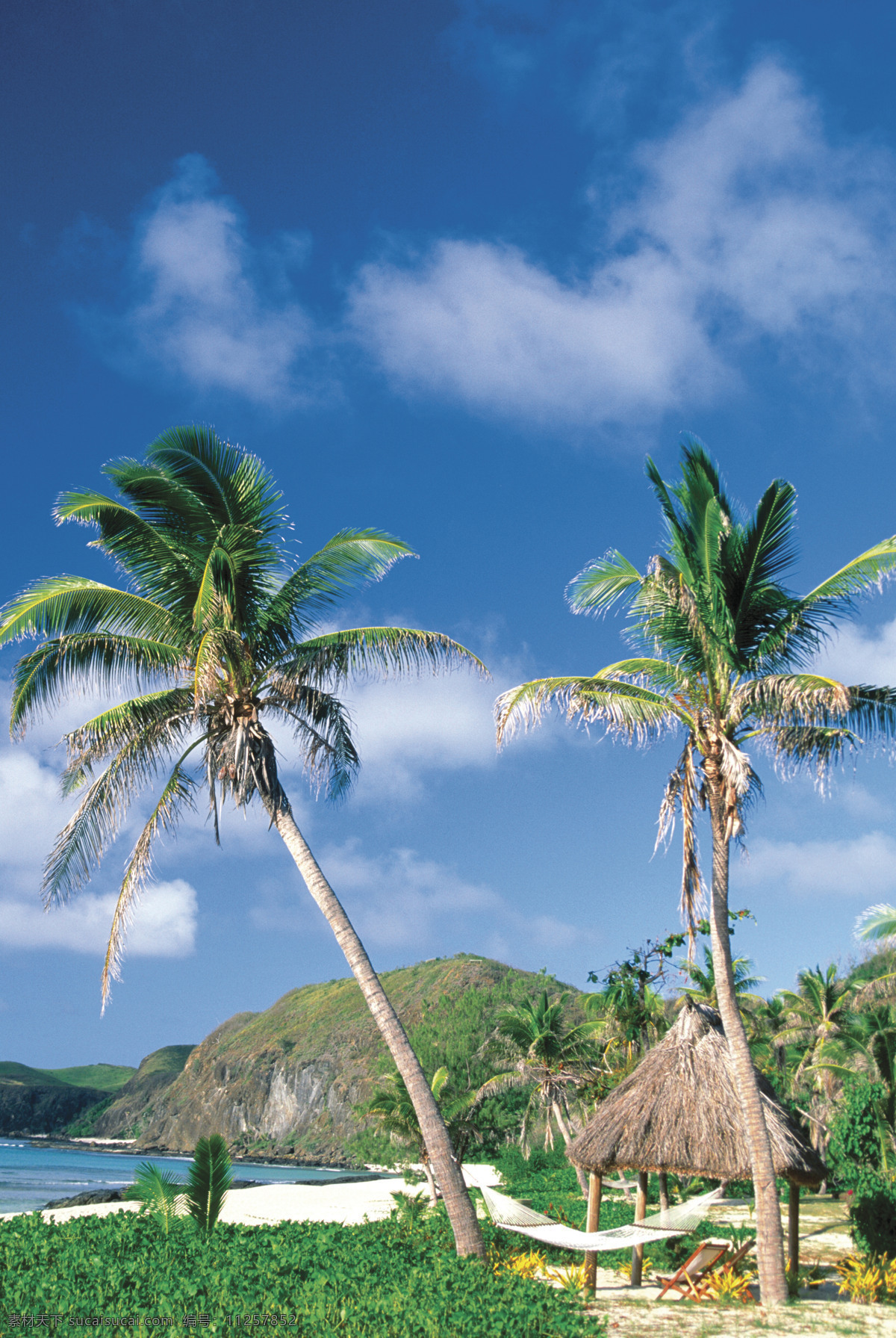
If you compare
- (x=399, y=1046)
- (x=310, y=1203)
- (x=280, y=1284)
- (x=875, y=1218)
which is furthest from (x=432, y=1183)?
(x=280, y=1284)

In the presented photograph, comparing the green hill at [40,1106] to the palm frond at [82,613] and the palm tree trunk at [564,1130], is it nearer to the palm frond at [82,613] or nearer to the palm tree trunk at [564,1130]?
the palm tree trunk at [564,1130]

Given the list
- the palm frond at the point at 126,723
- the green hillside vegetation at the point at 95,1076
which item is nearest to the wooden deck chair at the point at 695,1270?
the palm frond at the point at 126,723

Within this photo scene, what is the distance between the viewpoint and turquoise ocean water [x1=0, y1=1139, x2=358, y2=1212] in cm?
4125

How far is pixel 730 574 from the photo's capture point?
997 cm

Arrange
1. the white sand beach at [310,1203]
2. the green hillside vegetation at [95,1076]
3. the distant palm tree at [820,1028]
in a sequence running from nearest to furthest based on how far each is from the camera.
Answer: the white sand beach at [310,1203] < the distant palm tree at [820,1028] < the green hillside vegetation at [95,1076]

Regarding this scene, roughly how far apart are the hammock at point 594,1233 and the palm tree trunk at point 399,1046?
0.59 meters

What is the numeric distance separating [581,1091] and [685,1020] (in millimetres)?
10957

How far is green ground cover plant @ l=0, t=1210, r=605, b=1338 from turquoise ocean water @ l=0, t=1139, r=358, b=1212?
25730mm

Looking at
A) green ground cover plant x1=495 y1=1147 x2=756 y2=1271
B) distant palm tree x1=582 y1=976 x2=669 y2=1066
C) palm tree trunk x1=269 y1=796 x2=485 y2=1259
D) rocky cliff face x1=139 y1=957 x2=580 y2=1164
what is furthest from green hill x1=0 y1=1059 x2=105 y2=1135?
palm tree trunk x1=269 y1=796 x2=485 y2=1259

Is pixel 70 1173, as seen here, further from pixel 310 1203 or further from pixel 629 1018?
pixel 629 1018

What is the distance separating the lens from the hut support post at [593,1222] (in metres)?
9.89

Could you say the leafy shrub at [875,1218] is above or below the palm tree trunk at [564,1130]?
above

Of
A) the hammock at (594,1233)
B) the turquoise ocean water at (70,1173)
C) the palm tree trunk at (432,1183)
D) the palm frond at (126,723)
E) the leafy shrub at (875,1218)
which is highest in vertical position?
the palm frond at (126,723)

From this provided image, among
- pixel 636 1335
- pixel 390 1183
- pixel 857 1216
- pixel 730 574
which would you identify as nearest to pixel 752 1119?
pixel 636 1335
